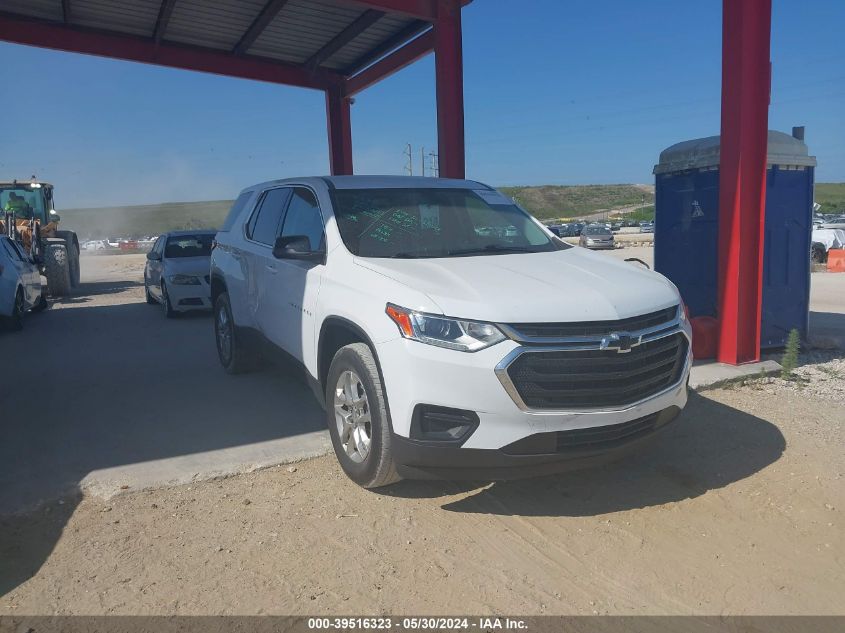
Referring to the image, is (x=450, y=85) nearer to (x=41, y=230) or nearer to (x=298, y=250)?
(x=298, y=250)

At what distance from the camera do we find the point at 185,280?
36.9 ft

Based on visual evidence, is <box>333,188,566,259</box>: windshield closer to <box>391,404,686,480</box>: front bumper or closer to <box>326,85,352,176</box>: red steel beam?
<box>391,404,686,480</box>: front bumper

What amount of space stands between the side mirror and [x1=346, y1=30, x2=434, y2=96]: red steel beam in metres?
7.18

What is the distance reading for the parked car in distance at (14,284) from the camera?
33.3ft

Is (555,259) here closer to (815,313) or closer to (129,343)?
(129,343)

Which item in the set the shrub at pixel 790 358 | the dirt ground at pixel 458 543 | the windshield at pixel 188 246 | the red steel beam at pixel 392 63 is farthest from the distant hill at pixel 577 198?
the dirt ground at pixel 458 543

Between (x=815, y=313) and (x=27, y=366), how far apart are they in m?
10.9

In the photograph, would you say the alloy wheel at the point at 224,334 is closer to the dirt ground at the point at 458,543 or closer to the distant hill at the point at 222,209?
the dirt ground at the point at 458,543

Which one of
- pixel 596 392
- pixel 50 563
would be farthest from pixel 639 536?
pixel 50 563

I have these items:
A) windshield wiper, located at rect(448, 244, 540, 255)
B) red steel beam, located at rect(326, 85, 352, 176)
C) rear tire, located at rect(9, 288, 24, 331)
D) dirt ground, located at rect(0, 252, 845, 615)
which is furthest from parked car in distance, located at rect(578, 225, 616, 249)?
dirt ground, located at rect(0, 252, 845, 615)

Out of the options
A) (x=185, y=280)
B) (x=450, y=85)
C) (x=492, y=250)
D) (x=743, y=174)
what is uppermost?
(x=450, y=85)

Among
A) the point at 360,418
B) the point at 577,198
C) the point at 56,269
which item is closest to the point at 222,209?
the point at 577,198

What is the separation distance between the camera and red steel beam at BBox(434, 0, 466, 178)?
9.59m

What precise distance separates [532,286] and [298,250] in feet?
5.36
